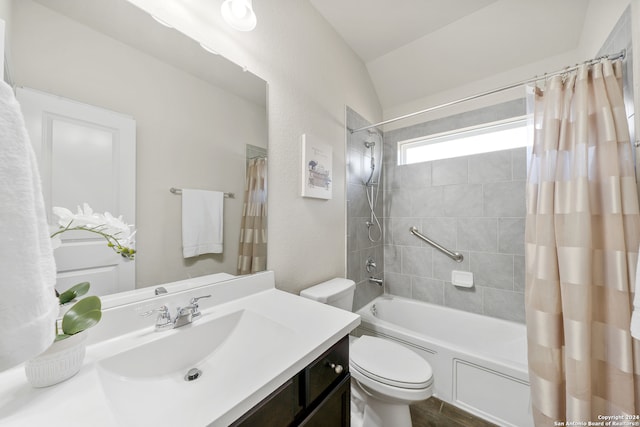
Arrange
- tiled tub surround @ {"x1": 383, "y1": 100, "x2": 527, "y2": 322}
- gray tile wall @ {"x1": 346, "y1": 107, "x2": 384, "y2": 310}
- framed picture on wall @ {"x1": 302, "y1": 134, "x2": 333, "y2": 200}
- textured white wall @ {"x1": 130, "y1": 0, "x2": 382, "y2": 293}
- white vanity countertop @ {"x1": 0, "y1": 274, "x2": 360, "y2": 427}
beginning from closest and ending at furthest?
white vanity countertop @ {"x1": 0, "y1": 274, "x2": 360, "y2": 427}
textured white wall @ {"x1": 130, "y1": 0, "x2": 382, "y2": 293}
framed picture on wall @ {"x1": 302, "y1": 134, "x2": 333, "y2": 200}
tiled tub surround @ {"x1": 383, "y1": 100, "x2": 527, "y2": 322}
gray tile wall @ {"x1": 346, "y1": 107, "x2": 384, "y2": 310}

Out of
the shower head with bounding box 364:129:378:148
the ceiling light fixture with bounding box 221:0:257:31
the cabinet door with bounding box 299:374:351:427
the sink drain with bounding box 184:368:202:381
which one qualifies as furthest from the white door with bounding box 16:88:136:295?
the shower head with bounding box 364:129:378:148

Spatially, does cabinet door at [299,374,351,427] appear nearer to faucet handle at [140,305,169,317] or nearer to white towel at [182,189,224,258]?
faucet handle at [140,305,169,317]

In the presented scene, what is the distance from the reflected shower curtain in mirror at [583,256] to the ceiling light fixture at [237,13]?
157cm

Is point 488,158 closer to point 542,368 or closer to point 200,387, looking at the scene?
point 542,368

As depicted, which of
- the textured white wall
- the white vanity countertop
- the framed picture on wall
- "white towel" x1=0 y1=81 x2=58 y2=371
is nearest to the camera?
"white towel" x1=0 y1=81 x2=58 y2=371

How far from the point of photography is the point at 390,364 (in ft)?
4.14

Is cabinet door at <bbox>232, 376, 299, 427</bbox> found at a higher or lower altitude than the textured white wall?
lower

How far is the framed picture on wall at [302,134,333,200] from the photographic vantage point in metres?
1.49

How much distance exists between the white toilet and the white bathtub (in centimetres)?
34

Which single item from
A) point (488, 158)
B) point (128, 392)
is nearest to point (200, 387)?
point (128, 392)

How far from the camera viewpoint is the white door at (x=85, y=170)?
0.67 meters

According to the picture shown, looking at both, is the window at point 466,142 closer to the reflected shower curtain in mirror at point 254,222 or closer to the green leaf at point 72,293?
the reflected shower curtain in mirror at point 254,222

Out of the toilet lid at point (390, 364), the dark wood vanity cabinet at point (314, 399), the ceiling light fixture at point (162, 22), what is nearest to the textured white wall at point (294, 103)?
the ceiling light fixture at point (162, 22)

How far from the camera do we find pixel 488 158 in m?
1.94
